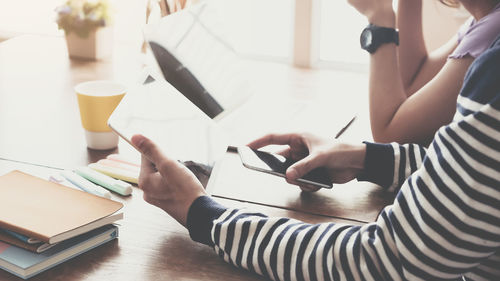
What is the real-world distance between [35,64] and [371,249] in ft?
3.97

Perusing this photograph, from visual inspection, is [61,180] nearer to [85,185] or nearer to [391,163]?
[85,185]

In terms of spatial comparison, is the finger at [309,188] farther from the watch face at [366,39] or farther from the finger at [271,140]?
the watch face at [366,39]

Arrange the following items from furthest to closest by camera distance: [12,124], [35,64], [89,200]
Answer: [35,64]
[12,124]
[89,200]

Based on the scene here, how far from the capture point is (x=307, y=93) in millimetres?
1466

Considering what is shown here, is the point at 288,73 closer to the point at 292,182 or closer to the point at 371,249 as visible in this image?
the point at 292,182

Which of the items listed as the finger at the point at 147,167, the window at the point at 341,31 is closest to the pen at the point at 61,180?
the finger at the point at 147,167

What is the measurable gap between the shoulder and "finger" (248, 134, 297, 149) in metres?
0.45

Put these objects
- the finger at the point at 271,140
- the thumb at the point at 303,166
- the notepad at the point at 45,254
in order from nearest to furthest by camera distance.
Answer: the notepad at the point at 45,254 → the thumb at the point at 303,166 → the finger at the point at 271,140

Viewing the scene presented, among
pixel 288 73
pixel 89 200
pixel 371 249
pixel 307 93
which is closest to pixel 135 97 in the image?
pixel 89 200

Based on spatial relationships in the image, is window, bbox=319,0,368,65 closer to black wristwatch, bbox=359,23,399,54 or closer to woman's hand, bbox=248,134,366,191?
black wristwatch, bbox=359,23,399,54

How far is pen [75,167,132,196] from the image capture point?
942 mm

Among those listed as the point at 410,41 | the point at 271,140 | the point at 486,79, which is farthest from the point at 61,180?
the point at 410,41

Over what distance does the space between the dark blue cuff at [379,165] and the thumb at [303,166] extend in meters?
0.09

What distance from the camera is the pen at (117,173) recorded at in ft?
3.21
